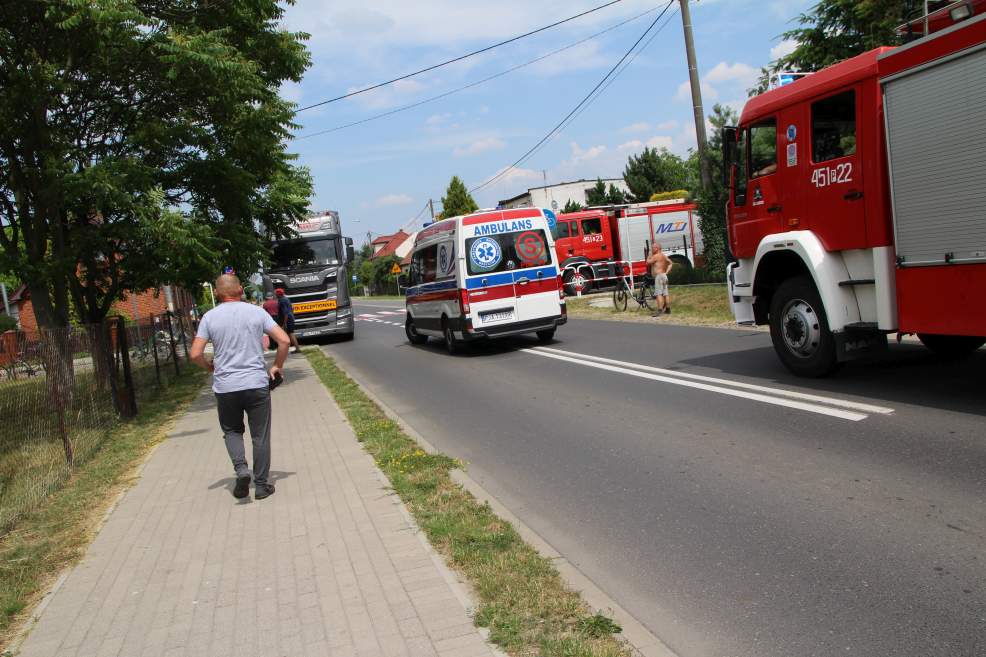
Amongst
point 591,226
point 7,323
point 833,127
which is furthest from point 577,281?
point 7,323

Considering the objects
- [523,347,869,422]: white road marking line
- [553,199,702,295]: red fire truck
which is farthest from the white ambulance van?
[553,199,702,295]: red fire truck

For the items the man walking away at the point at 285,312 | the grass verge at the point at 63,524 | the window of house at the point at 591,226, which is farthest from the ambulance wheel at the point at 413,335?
the window of house at the point at 591,226

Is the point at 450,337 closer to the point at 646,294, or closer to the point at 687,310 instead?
the point at 687,310

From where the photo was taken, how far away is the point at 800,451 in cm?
574

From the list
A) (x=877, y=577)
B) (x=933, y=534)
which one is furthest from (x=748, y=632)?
(x=933, y=534)

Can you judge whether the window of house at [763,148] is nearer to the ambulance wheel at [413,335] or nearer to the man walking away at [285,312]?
the ambulance wheel at [413,335]

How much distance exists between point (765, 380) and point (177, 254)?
804 centimetres

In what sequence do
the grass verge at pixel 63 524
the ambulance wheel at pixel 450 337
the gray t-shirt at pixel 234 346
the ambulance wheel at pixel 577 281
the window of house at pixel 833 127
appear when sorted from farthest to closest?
the ambulance wheel at pixel 577 281 → the ambulance wheel at pixel 450 337 → the window of house at pixel 833 127 → the gray t-shirt at pixel 234 346 → the grass verge at pixel 63 524

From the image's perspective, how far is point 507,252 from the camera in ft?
46.3

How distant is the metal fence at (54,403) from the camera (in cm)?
694

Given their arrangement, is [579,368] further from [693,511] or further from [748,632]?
[748,632]

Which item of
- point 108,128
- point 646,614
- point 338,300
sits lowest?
point 646,614

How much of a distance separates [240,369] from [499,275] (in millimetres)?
8536

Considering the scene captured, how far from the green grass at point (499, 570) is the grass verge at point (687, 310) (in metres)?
10.4
